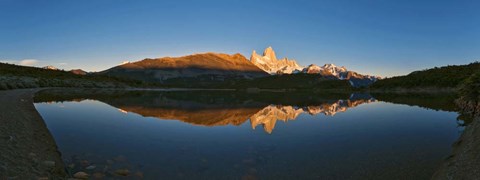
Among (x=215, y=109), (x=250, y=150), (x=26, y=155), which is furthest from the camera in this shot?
(x=215, y=109)

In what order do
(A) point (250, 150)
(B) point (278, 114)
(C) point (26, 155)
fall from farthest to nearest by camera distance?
(B) point (278, 114), (A) point (250, 150), (C) point (26, 155)

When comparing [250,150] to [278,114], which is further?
[278,114]

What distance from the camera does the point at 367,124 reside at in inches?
1185

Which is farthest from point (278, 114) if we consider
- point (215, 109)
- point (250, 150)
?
point (250, 150)

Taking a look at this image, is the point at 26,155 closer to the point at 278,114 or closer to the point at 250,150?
the point at 250,150

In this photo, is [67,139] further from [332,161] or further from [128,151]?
[332,161]

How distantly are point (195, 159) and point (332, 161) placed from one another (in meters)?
6.97

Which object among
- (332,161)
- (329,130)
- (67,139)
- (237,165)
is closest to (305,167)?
(332,161)

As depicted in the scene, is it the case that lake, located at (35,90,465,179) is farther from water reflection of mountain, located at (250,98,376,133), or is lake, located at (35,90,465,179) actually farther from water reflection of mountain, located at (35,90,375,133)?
water reflection of mountain, located at (35,90,375,133)

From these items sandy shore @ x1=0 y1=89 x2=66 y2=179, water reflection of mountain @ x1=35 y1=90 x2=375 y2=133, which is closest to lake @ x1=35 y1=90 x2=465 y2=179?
sandy shore @ x1=0 y1=89 x2=66 y2=179

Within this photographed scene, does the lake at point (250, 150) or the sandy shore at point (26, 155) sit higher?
the sandy shore at point (26, 155)

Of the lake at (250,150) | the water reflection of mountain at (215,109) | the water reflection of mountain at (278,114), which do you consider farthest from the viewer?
the water reflection of mountain at (215,109)

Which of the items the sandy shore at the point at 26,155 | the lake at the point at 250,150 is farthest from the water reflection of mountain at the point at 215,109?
the sandy shore at the point at 26,155

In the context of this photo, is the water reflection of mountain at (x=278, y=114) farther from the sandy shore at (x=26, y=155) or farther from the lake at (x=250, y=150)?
the sandy shore at (x=26, y=155)
